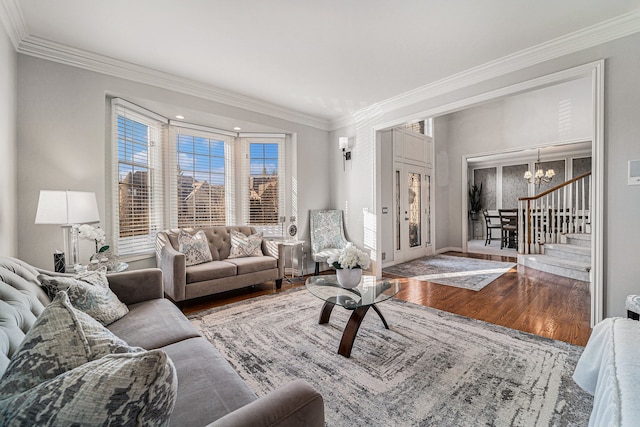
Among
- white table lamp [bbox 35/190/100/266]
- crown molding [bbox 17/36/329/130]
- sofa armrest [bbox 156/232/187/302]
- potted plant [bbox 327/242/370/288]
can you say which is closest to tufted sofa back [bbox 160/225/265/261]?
sofa armrest [bbox 156/232/187/302]

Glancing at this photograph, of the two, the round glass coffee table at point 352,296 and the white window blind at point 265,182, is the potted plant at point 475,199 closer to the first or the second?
the white window blind at point 265,182

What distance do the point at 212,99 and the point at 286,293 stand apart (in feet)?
9.23

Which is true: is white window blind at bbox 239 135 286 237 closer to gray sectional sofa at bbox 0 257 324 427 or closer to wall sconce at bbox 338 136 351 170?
wall sconce at bbox 338 136 351 170

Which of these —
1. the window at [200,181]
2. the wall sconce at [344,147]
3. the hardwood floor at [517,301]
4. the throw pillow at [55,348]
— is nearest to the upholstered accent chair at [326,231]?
the hardwood floor at [517,301]

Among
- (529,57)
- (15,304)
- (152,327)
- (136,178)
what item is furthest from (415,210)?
(15,304)

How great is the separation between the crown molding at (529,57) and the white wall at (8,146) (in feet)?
13.3

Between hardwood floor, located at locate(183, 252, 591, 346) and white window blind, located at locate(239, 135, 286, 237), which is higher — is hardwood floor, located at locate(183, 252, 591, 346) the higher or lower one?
the lower one

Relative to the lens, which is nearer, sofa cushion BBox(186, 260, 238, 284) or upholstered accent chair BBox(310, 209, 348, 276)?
sofa cushion BBox(186, 260, 238, 284)

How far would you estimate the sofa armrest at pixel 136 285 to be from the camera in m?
2.08

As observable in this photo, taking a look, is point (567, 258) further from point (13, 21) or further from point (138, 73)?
point (13, 21)

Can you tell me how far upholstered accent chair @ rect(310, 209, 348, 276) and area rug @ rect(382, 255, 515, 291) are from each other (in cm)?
102

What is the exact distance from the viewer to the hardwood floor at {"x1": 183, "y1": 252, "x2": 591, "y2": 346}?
268 cm

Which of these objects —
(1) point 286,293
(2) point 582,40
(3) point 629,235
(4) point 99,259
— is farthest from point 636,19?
(4) point 99,259

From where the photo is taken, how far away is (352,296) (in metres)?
2.42
